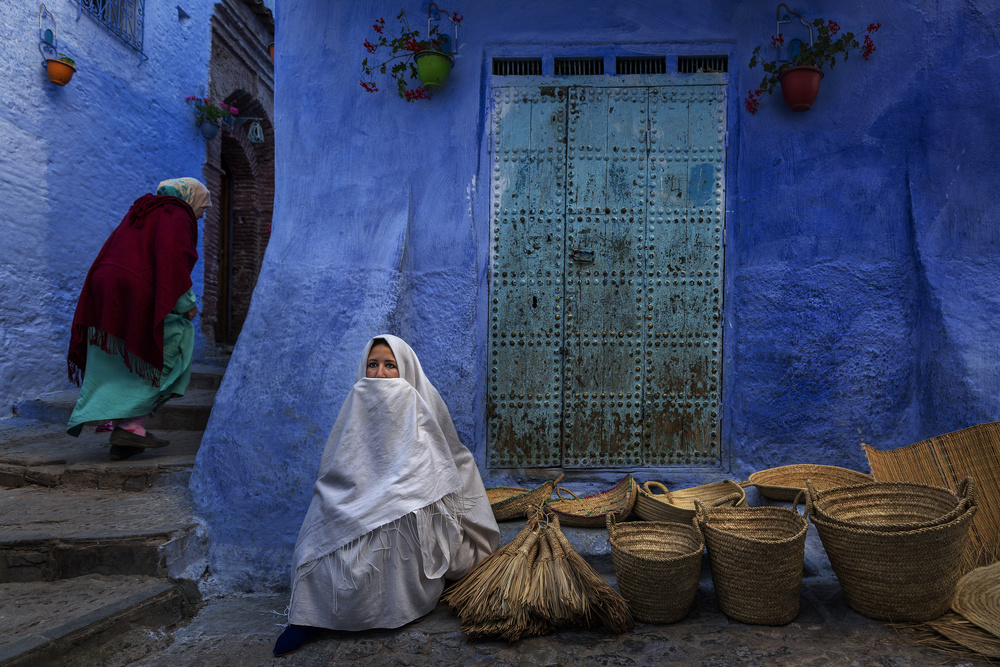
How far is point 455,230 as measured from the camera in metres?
4.05

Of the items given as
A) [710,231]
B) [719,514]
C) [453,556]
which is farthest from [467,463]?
[710,231]

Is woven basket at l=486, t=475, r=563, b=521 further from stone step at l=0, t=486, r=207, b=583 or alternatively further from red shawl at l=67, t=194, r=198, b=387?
red shawl at l=67, t=194, r=198, b=387

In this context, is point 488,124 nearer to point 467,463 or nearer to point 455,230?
point 455,230

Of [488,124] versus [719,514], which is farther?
[488,124]

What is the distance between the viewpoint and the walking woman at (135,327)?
377cm

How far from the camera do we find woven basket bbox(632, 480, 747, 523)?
9.98 ft

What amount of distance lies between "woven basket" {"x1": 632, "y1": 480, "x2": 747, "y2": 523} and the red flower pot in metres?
2.33

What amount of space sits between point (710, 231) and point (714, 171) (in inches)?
15.1

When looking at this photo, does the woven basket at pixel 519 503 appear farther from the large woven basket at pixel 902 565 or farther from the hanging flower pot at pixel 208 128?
the hanging flower pot at pixel 208 128

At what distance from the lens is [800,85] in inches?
149

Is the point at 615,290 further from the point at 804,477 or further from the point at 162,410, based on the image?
the point at 162,410

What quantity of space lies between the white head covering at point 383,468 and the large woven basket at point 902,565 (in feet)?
4.95

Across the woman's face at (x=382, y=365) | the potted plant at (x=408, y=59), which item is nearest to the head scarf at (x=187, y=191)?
the potted plant at (x=408, y=59)

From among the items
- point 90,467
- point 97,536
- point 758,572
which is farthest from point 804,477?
point 90,467
